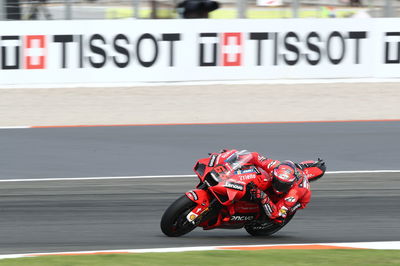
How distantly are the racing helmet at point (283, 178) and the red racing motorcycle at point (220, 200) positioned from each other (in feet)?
0.46

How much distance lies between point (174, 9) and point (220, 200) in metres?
8.72

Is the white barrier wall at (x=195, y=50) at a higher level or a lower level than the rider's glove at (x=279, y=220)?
higher

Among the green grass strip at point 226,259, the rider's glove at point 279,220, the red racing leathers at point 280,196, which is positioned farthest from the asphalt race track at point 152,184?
the green grass strip at point 226,259

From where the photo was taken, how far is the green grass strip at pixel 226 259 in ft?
20.9

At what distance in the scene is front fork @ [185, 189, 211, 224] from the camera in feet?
23.7

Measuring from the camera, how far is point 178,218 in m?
7.41

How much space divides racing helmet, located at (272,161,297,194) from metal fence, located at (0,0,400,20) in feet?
27.6

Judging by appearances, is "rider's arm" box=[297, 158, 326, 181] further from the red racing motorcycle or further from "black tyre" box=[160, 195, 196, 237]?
"black tyre" box=[160, 195, 196, 237]

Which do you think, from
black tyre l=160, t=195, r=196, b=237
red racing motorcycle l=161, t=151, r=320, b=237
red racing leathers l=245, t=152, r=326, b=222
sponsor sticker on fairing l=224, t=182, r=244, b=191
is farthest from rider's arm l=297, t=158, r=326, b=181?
black tyre l=160, t=195, r=196, b=237

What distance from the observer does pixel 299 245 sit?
7.54 meters

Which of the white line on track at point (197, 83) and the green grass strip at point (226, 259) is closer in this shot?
the green grass strip at point (226, 259)

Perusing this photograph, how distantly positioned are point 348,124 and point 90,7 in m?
5.24

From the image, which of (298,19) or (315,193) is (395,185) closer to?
(315,193)

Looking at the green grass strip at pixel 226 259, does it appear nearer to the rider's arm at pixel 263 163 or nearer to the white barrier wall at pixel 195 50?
the rider's arm at pixel 263 163
